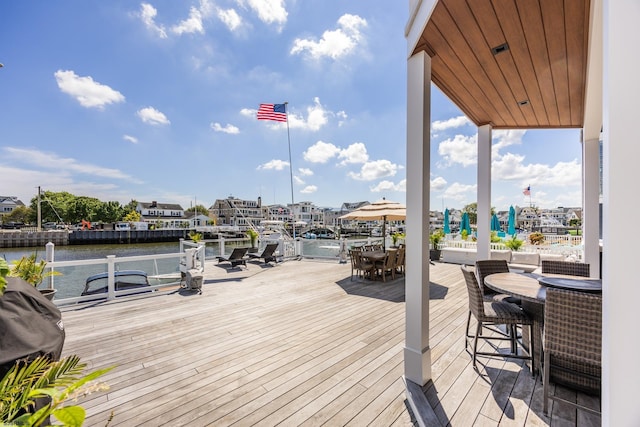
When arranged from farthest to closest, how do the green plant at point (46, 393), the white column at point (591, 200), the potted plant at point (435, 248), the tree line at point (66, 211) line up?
1. the tree line at point (66, 211)
2. the potted plant at point (435, 248)
3. the white column at point (591, 200)
4. the green plant at point (46, 393)

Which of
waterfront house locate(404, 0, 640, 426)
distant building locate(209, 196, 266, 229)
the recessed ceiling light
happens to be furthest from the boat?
distant building locate(209, 196, 266, 229)

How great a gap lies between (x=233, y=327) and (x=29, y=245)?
44.0 m

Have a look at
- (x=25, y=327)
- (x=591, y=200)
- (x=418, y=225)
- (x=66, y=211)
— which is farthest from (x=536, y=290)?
(x=66, y=211)

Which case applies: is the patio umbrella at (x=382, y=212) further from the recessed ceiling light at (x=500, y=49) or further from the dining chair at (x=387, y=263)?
the recessed ceiling light at (x=500, y=49)

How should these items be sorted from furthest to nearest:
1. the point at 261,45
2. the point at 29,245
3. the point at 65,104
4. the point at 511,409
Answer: the point at 29,245 → the point at 65,104 → the point at 261,45 → the point at 511,409

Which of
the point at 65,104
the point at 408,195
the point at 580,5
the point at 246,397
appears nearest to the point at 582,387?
the point at 408,195

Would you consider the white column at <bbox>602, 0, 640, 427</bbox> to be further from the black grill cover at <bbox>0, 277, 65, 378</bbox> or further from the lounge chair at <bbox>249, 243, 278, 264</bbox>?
the lounge chair at <bbox>249, 243, 278, 264</bbox>

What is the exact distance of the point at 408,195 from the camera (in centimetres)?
255

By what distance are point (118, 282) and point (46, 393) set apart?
6.46 m

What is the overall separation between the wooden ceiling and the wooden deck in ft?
10.9

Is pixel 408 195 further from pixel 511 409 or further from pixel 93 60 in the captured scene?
pixel 93 60

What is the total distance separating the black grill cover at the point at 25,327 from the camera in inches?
47.9

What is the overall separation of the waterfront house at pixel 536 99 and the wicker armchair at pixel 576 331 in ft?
2.99

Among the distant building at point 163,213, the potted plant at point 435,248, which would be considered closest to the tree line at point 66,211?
the distant building at point 163,213
